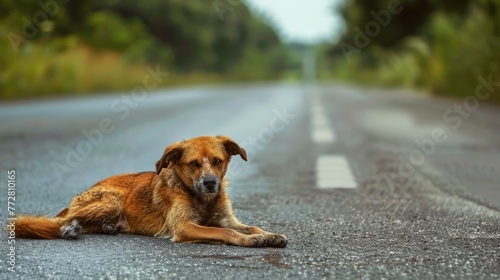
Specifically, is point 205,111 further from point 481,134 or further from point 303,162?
point 303,162

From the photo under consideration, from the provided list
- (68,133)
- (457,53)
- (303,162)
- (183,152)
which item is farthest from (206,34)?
(183,152)

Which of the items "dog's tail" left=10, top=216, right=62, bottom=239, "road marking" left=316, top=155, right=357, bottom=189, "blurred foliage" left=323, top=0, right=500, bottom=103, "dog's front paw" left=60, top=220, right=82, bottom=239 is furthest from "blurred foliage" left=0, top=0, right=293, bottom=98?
"dog's front paw" left=60, top=220, right=82, bottom=239

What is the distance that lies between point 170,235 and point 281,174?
408 centimetres

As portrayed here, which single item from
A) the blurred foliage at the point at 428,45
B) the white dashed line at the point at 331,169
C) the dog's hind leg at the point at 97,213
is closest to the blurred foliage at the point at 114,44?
the blurred foliage at the point at 428,45

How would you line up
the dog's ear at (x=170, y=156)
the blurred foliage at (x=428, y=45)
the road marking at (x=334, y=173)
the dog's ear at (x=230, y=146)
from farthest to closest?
1. the blurred foliage at (x=428, y=45)
2. the road marking at (x=334, y=173)
3. the dog's ear at (x=230, y=146)
4. the dog's ear at (x=170, y=156)

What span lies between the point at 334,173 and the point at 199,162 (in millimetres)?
4276

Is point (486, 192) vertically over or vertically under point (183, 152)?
under

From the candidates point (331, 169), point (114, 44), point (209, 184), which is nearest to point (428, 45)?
point (114, 44)

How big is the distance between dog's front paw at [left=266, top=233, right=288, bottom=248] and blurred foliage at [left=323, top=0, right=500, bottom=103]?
17.2 m

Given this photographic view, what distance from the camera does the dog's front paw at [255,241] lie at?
601 cm

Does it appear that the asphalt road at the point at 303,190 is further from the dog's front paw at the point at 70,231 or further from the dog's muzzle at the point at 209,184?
the dog's muzzle at the point at 209,184

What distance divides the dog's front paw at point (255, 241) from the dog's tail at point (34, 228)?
4.14 ft

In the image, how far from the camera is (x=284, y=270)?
209 inches

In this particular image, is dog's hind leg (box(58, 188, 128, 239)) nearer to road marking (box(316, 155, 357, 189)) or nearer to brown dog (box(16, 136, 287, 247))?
brown dog (box(16, 136, 287, 247))
